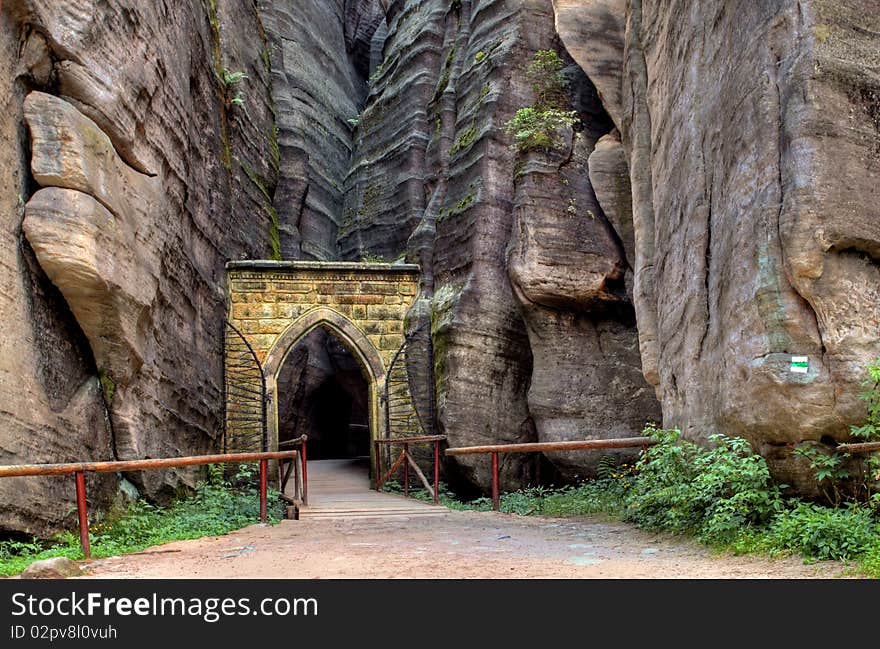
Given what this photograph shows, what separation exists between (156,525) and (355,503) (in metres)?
3.33

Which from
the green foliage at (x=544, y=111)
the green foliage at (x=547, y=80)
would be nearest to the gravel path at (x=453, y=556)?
the green foliage at (x=544, y=111)

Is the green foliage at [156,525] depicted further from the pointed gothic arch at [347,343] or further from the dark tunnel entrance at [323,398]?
the dark tunnel entrance at [323,398]

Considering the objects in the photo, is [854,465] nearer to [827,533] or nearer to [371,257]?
[827,533]

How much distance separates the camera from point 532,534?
6523 mm

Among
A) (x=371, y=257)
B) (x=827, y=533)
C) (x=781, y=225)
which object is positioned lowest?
(x=827, y=533)

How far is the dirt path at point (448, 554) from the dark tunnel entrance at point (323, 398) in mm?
9016

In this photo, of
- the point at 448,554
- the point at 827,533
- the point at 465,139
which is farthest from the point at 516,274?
the point at 827,533

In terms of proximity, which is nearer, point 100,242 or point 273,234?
point 100,242

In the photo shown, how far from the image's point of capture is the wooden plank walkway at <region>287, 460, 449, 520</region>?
905 cm

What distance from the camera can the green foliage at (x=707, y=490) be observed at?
5.00m

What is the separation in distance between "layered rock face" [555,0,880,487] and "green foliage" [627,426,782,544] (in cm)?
17

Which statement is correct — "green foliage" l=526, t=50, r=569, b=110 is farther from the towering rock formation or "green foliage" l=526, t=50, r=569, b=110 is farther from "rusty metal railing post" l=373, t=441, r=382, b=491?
"rusty metal railing post" l=373, t=441, r=382, b=491

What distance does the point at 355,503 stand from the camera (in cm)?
1023

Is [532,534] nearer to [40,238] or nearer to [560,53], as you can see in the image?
[40,238]
